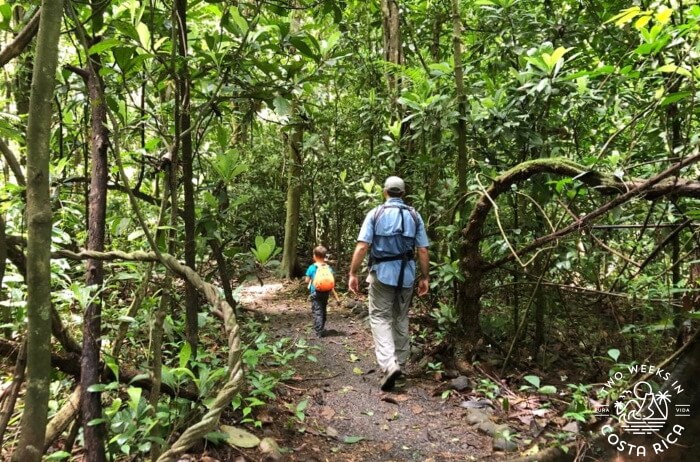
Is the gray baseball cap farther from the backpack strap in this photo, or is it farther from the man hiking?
the backpack strap

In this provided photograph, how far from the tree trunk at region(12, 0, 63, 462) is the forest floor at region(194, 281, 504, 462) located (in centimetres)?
201

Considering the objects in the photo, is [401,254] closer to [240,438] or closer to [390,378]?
[390,378]

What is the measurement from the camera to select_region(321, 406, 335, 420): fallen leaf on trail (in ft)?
12.5

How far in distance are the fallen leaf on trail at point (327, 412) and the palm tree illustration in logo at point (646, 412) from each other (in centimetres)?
224

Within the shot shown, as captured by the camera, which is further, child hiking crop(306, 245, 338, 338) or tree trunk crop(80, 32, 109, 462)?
child hiking crop(306, 245, 338, 338)

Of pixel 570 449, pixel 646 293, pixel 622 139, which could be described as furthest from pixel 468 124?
pixel 570 449

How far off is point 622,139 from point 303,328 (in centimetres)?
484

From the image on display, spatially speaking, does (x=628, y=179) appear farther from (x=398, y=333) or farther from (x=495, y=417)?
(x=398, y=333)

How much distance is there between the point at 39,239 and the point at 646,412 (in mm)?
3813

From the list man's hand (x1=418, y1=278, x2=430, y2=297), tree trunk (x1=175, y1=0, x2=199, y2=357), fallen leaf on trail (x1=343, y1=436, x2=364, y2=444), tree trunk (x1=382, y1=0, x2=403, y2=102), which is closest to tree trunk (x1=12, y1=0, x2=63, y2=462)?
tree trunk (x1=175, y1=0, x2=199, y2=357)

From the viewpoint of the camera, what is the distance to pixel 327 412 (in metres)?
3.89

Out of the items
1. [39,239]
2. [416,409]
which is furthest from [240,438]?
[39,239]

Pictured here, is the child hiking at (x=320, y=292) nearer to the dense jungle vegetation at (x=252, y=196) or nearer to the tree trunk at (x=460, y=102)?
the dense jungle vegetation at (x=252, y=196)

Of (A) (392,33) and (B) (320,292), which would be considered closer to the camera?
(B) (320,292)
